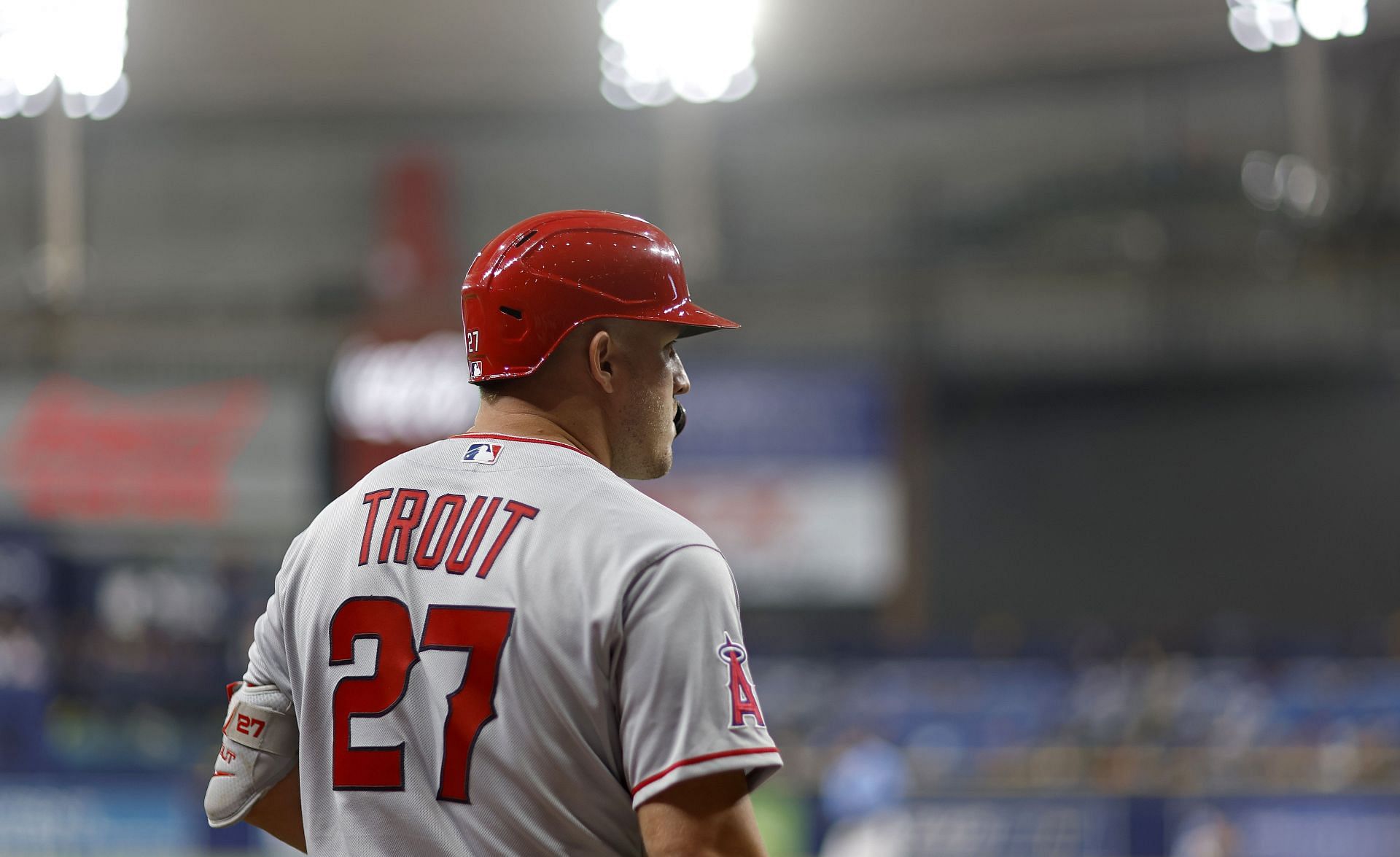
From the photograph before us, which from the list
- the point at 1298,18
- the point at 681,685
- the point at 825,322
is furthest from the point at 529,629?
the point at 825,322

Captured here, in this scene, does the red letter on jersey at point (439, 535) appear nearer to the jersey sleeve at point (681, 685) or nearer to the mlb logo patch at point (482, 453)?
the mlb logo patch at point (482, 453)

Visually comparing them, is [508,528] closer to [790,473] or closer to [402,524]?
[402,524]

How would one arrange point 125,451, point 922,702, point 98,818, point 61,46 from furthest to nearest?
point 125,451 → point 61,46 → point 922,702 → point 98,818

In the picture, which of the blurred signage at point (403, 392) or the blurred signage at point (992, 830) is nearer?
the blurred signage at point (992, 830)

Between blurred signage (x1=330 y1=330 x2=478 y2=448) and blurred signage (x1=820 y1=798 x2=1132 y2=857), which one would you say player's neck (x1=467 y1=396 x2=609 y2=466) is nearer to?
blurred signage (x1=820 y1=798 x2=1132 y2=857)

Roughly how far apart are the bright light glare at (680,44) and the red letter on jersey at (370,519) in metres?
13.3

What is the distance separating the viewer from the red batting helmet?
176 centimetres

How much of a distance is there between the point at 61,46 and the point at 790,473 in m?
8.05

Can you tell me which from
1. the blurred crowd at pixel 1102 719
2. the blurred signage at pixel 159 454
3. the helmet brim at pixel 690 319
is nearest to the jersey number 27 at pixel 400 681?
the helmet brim at pixel 690 319

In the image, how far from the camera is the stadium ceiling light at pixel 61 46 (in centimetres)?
1406

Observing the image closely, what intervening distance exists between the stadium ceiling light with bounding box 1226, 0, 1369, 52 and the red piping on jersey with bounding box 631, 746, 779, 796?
12652 millimetres

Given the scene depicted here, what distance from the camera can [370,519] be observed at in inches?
68.3

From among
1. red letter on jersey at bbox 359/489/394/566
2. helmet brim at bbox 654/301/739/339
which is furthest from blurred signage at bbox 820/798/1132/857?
red letter on jersey at bbox 359/489/394/566

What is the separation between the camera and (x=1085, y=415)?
608 inches
